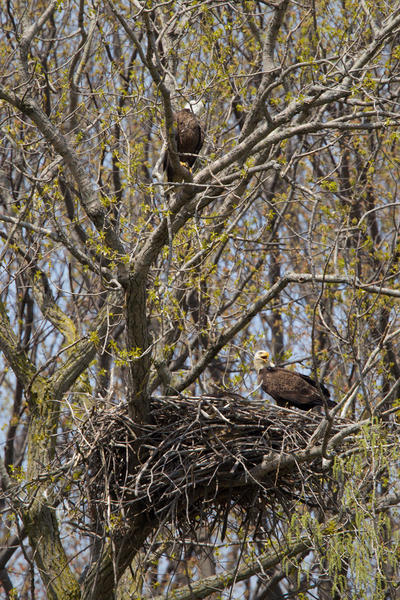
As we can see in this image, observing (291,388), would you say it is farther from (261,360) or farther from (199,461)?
(199,461)

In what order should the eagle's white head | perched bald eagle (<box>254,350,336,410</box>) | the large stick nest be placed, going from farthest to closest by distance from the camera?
the eagle's white head, perched bald eagle (<box>254,350,336,410</box>), the large stick nest

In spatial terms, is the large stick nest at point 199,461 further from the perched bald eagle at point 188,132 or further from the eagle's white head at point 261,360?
Answer: the perched bald eagle at point 188,132

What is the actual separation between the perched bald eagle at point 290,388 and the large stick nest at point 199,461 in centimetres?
78

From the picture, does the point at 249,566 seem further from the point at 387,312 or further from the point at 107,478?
the point at 387,312

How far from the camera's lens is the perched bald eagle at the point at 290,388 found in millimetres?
6309

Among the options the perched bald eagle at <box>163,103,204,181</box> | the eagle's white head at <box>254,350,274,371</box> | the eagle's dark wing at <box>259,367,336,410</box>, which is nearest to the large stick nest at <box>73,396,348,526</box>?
the eagle's dark wing at <box>259,367,336,410</box>

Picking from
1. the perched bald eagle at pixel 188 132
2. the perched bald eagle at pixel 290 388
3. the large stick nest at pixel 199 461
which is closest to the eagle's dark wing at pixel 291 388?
the perched bald eagle at pixel 290 388

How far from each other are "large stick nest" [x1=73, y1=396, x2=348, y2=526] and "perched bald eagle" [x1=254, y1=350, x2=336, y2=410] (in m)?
0.78

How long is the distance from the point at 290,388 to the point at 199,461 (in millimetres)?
1468

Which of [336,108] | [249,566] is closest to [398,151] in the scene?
[336,108]

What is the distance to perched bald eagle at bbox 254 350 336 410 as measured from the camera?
6309 millimetres

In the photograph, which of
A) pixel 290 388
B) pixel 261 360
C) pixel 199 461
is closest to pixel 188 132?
pixel 261 360

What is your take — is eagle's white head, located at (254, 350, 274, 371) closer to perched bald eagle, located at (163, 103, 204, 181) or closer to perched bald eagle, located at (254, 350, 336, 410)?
perched bald eagle, located at (254, 350, 336, 410)

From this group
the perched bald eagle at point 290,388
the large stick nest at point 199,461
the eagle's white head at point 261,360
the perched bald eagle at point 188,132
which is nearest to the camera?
the large stick nest at point 199,461
